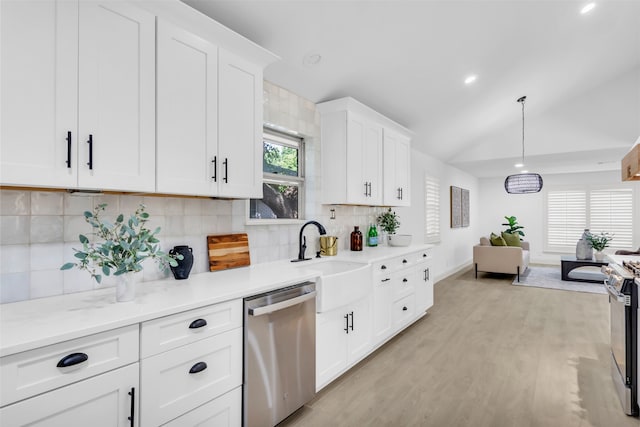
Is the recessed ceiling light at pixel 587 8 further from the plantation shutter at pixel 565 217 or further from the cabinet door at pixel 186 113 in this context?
the plantation shutter at pixel 565 217

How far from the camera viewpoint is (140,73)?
1.63m

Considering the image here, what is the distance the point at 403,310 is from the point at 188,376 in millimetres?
2518

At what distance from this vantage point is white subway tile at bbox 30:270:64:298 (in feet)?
5.08

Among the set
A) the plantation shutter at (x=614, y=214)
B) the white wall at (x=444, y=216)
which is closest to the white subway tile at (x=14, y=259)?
the white wall at (x=444, y=216)

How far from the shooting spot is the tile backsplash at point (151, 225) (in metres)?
1.51

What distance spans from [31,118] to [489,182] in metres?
10.2

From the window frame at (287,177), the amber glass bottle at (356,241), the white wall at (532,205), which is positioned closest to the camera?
the window frame at (287,177)

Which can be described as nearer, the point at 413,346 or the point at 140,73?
the point at 140,73

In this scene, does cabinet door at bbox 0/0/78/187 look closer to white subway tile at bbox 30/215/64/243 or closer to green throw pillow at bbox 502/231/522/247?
white subway tile at bbox 30/215/64/243

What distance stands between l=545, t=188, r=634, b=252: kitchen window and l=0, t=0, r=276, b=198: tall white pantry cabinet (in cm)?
922

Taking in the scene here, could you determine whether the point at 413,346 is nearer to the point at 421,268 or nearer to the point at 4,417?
the point at 421,268

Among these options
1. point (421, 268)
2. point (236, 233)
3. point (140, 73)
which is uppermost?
point (140, 73)

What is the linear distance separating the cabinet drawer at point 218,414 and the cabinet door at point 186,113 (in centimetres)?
107

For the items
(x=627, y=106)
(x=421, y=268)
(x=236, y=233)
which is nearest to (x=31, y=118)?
(x=236, y=233)
